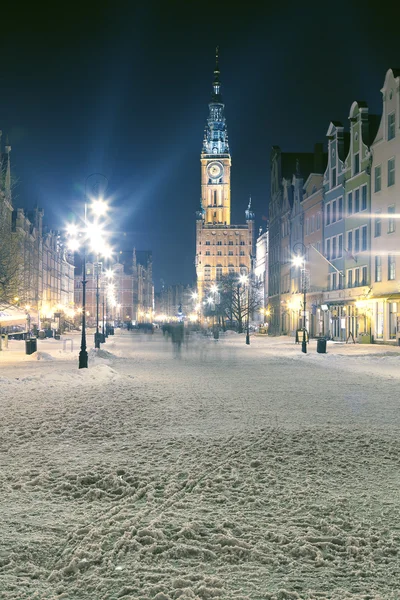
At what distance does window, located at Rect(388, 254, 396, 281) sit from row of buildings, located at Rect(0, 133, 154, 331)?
1914 centimetres

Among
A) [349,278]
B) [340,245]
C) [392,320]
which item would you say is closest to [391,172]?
[392,320]

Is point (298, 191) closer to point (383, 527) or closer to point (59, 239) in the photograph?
point (59, 239)

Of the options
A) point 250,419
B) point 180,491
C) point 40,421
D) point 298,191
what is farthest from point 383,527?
point 298,191

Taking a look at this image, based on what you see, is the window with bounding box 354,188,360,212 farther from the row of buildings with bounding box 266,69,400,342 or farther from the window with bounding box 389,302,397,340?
the window with bounding box 389,302,397,340

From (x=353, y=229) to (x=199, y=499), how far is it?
4596 cm

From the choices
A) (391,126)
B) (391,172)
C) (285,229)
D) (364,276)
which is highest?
(391,126)

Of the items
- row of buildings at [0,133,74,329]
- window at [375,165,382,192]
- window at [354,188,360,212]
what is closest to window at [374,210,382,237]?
window at [375,165,382,192]

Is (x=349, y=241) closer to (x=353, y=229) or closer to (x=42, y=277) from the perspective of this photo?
(x=353, y=229)

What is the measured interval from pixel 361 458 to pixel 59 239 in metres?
101

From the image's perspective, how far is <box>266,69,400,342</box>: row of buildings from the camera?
143 feet

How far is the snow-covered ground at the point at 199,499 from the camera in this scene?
4.73 meters

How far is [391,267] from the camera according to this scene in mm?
43594

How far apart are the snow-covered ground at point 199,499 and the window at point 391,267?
2992 centimetres

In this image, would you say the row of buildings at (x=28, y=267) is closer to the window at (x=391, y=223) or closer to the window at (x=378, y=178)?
the window at (x=391, y=223)
